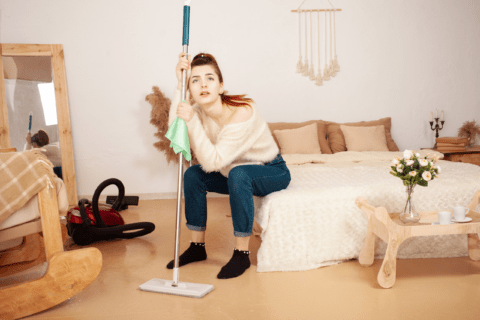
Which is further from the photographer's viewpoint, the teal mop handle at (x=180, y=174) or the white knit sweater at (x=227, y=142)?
the white knit sweater at (x=227, y=142)

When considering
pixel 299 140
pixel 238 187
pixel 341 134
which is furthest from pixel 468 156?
pixel 238 187

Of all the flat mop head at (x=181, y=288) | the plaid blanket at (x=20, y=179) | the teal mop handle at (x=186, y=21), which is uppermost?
the teal mop handle at (x=186, y=21)

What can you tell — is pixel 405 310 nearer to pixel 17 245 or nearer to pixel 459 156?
pixel 17 245

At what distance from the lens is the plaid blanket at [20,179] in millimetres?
1665

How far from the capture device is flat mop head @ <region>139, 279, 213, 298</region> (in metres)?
1.78

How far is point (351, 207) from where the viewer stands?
7.07ft

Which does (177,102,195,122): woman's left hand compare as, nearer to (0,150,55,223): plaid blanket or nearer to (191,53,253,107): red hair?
(191,53,253,107): red hair

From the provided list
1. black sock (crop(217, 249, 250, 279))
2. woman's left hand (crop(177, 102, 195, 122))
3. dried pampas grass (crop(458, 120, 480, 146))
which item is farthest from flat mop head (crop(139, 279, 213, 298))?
dried pampas grass (crop(458, 120, 480, 146))

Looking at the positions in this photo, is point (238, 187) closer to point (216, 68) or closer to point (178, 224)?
point (178, 224)

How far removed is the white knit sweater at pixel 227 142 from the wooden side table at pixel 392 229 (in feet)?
1.88

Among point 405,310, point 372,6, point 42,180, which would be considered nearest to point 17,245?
point 42,180

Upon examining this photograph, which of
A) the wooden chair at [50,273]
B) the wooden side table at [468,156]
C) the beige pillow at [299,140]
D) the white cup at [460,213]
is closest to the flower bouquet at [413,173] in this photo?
the white cup at [460,213]

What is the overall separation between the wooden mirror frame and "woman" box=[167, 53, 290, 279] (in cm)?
247

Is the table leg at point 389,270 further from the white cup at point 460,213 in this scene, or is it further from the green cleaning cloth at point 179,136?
the green cleaning cloth at point 179,136
